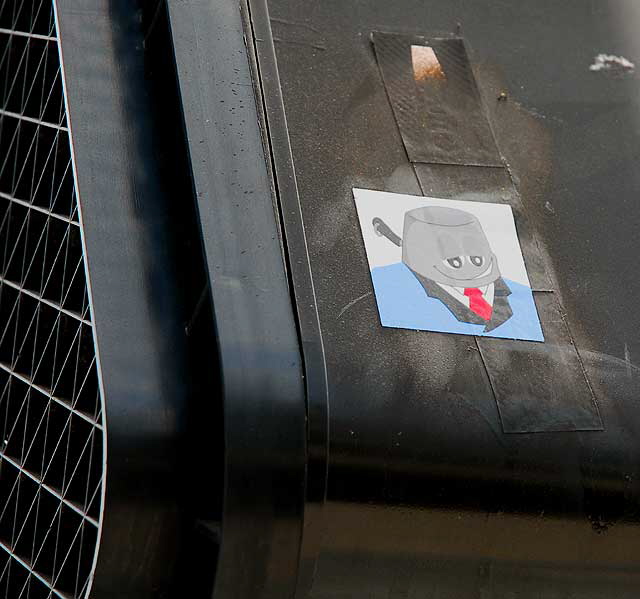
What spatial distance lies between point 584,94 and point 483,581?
3.56 ft

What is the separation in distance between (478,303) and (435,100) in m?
0.49

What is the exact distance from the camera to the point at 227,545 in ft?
5.06

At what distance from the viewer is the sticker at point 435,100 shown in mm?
2006

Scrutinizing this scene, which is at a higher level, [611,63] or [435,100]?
[611,63]

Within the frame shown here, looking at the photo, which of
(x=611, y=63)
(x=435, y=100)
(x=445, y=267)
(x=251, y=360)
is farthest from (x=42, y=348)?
(x=611, y=63)

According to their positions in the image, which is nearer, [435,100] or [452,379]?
[452,379]

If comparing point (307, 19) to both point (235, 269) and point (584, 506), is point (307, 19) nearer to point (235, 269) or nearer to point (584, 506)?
point (235, 269)

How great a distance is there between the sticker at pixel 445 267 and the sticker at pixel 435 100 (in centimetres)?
14

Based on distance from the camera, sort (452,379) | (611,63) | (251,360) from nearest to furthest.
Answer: (251,360) → (452,379) → (611,63)

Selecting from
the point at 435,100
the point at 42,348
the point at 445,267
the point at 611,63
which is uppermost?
the point at 611,63

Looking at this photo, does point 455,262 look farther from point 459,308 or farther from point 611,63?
point 611,63

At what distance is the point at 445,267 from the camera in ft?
5.96

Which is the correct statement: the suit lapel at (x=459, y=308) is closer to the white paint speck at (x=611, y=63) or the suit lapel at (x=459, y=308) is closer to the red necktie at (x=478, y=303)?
the red necktie at (x=478, y=303)

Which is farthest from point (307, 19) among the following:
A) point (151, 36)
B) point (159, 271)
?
point (159, 271)
